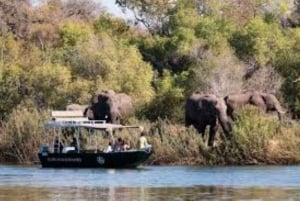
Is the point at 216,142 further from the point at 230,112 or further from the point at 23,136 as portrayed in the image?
the point at 23,136

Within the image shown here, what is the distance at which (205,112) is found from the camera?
65.5 m

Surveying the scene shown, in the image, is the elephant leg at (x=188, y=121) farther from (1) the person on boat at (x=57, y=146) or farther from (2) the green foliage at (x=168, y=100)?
(1) the person on boat at (x=57, y=146)

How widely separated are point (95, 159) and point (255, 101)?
9.11 meters

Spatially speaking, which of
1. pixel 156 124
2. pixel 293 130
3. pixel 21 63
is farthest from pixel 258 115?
pixel 21 63

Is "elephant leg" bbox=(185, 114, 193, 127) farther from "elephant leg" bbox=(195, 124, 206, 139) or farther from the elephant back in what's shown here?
the elephant back

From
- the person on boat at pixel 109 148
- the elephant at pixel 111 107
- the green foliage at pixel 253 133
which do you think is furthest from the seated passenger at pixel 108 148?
the green foliage at pixel 253 133

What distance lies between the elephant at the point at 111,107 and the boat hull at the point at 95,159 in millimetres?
5521

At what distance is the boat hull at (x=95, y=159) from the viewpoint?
58094mm

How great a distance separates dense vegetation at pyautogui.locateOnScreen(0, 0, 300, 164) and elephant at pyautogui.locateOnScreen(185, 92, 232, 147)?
1291 mm

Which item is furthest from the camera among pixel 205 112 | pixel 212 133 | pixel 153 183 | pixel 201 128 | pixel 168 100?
pixel 168 100

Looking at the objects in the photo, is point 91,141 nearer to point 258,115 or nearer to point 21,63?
point 258,115

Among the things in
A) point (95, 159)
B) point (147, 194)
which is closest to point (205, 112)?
point (95, 159)

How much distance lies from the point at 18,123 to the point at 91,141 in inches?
151

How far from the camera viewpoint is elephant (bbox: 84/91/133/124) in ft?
214
